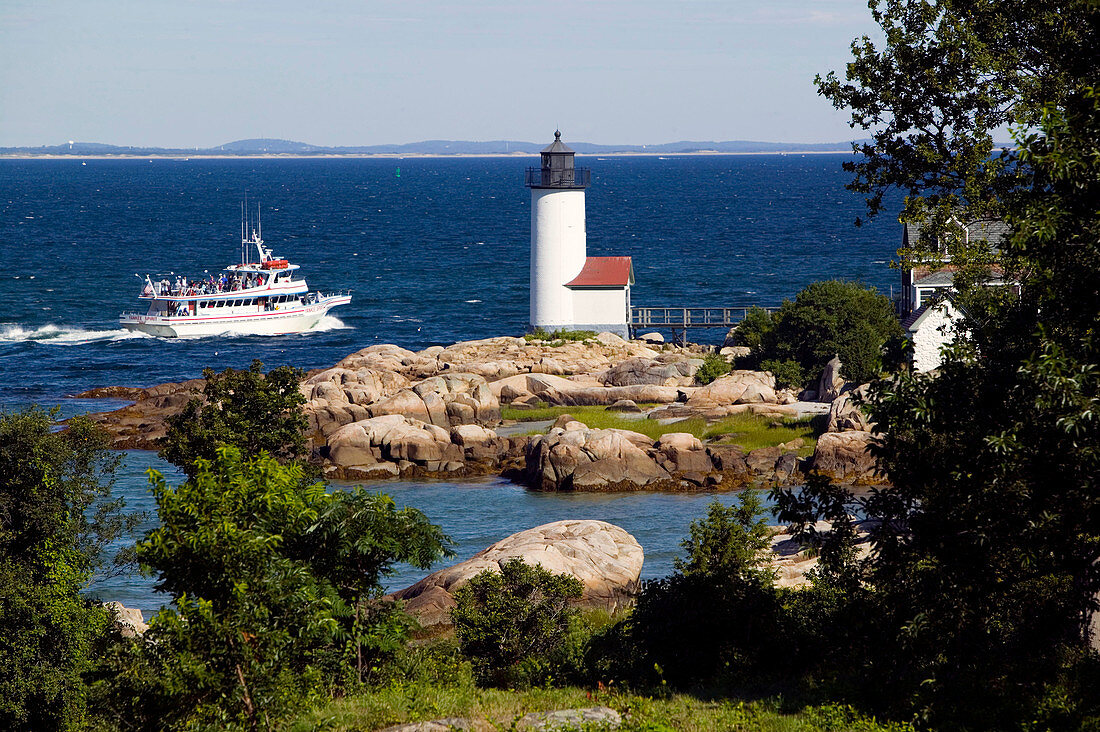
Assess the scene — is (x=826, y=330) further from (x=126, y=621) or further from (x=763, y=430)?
(x=126, y=621)

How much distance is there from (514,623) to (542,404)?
28.0 meters

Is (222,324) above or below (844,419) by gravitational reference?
below

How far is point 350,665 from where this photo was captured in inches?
589

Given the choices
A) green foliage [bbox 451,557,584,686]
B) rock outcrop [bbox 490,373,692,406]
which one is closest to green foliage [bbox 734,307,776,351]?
rock outcrop [bbox 490,373,692,406]

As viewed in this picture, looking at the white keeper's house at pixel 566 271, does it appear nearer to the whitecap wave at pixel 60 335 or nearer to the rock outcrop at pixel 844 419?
the rock outcrop at pixel 844 419

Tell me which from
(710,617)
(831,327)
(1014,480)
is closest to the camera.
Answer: (1014,480)

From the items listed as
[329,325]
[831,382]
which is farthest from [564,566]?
[329,325]

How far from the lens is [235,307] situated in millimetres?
69312

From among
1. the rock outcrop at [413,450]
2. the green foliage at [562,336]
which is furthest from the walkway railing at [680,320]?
the rock outcrop at [413,450]

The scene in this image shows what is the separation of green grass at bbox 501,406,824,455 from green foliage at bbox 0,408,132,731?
79.9ft

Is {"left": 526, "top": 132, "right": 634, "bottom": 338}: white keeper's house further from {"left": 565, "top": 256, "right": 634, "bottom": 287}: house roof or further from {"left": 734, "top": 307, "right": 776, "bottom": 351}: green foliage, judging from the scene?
{"left": 734, "top": 307, "right": 776, "bottom": 351}: green foliage

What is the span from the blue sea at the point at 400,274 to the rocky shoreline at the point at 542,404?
1444mm

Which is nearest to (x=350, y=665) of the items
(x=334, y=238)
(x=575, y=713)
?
(x=575, y=713)

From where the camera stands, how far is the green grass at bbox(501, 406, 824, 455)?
125ft
